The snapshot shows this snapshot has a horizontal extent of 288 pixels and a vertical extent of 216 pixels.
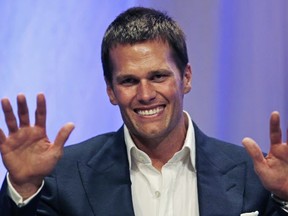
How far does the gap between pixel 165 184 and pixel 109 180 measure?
12cm

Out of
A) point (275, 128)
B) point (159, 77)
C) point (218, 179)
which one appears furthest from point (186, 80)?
point (275, 128)

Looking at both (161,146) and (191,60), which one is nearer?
(161,146)

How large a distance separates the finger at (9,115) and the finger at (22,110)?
1cm

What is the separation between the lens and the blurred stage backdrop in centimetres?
176

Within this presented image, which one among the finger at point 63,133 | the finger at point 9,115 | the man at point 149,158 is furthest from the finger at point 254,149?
the finger at point 9,115

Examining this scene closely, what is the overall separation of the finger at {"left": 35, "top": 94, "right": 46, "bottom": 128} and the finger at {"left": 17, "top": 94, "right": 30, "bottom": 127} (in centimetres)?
2

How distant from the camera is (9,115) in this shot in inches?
47.4

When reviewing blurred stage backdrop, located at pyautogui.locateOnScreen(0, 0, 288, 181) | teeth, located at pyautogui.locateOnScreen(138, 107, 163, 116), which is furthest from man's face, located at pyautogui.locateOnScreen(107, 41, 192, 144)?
blurred stage backdrop, located at pyautogui.locateOnScreen(0, 0, 288, 181)

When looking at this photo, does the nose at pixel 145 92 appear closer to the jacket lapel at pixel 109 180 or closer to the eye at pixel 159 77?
the eye at pixel 159 77

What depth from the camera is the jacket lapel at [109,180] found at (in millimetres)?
1390

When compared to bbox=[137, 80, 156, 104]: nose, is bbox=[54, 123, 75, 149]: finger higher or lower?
lower

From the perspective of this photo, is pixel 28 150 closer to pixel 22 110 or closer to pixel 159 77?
pixel 22 110

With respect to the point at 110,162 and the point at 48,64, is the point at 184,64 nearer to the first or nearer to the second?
the point at 110,162

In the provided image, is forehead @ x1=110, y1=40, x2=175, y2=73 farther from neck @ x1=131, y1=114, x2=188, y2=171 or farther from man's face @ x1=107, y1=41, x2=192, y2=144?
neck @ x1=131, y1=114, x2=188, y2=171
